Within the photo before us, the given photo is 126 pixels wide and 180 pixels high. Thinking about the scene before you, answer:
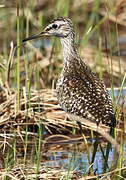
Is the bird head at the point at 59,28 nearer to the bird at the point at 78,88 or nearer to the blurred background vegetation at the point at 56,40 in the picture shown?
the bird at the point at 78,88

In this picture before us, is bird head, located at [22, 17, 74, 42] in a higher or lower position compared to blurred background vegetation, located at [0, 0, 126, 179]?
higher

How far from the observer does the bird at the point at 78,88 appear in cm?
654

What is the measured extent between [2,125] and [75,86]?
1.74 meters

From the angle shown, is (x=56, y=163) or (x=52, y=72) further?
(x=52, y=72)

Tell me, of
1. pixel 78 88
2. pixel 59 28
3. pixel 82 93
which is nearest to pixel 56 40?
pixel 59 28

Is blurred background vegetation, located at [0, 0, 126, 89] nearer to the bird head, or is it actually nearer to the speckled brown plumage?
the bird head

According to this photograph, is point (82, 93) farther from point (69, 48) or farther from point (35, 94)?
point (35, 94)

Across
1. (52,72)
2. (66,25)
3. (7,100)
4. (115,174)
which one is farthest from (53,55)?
(115,174)

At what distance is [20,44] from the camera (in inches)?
324

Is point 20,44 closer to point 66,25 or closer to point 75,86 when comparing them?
point 66,25

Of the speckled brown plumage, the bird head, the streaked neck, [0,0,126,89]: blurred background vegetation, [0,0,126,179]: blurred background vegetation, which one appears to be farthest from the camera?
[0,0,126,89]: blurred background vegetation

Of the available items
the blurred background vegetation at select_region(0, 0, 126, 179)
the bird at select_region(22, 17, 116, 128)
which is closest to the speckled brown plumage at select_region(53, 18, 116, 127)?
the bird at select_region(22, 17, 116, 128)

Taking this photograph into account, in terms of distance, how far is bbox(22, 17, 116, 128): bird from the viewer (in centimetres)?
654

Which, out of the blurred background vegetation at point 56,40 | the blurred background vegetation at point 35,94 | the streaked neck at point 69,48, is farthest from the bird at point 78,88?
the blurred background vegetation at point 56,40
